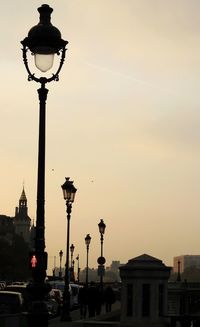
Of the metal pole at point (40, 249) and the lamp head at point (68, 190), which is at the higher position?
the lamp head at point (68, 190)

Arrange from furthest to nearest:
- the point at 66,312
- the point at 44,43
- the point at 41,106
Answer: the point at 66,312, the point at 41,106, the point at 44,43

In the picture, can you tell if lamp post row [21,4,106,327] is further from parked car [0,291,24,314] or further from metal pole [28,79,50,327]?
parked car [0,291,24,314]

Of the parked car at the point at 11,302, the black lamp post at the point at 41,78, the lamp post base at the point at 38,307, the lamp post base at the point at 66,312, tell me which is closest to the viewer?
the lamp post base at the point at 38,307

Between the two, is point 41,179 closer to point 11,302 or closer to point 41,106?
point 41,106

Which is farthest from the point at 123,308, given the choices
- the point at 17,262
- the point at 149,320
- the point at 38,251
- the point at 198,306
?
the point at 17,262

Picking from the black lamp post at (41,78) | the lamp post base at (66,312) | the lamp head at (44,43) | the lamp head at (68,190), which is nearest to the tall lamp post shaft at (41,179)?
the black lamp post at (41,78)

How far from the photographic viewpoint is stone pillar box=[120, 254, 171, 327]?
25.6 m

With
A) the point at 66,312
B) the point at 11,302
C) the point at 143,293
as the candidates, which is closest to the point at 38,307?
the point at 143,293

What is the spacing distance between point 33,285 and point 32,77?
352 centimetres

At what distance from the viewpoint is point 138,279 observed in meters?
25.7

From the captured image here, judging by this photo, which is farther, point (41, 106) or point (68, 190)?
point (68, 190)

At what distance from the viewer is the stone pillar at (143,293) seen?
84.1 ft

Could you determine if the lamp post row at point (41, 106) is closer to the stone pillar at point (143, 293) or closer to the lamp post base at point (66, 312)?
the stone pillar at point (143, 293)

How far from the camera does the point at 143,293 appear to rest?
25734 mm
